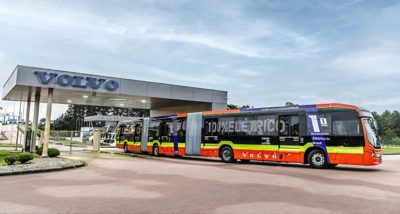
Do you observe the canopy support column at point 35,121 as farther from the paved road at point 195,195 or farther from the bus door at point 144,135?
the paved road at point 195,195

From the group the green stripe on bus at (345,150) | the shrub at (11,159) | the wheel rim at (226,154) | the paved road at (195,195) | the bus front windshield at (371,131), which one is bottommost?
the paved road at (195,195)

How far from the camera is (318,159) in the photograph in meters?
15.9

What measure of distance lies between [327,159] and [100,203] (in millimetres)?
11546

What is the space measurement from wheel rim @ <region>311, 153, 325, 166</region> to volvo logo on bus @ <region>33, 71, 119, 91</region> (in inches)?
541

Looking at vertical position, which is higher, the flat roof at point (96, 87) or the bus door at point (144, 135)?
the flat roof at point (96, 87)

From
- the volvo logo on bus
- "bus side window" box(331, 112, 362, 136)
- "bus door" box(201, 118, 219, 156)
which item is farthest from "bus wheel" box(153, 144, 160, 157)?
"bus side window" box(331, 112, 362, 136)

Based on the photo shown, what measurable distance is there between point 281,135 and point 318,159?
7.27 ft

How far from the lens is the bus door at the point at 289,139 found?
16.6 m

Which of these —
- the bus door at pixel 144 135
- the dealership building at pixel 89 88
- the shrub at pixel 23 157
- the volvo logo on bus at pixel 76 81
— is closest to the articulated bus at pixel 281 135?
the bus door at pixel 144 135

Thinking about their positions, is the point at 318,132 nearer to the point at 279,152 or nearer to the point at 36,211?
the point at 279,152

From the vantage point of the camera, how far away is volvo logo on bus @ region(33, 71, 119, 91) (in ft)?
67.6

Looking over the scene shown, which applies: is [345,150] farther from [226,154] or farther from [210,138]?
[210,138]

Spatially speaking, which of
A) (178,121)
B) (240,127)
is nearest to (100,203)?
(240,127)

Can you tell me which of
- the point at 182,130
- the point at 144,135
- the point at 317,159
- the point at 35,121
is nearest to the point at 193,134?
the point at 182,130
